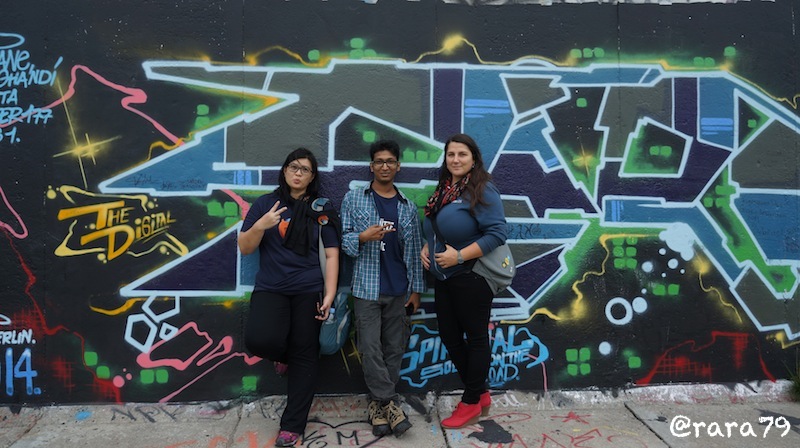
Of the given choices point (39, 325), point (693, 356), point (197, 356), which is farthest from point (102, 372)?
point (693, 356)

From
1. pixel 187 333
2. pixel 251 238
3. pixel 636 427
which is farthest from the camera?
pixel 187 333

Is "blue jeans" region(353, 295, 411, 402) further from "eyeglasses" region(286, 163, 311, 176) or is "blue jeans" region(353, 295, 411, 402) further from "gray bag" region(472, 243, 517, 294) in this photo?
"eyeglasses" region(286, 163, 311, 176)

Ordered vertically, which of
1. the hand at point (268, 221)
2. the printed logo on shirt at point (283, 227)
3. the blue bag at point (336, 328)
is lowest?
the blue bag at point (336, 328)

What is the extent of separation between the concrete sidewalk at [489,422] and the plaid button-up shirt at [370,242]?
96cm

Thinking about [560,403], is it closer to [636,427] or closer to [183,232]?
[636,427]

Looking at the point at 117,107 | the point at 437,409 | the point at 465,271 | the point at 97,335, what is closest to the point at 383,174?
the point at 465,271

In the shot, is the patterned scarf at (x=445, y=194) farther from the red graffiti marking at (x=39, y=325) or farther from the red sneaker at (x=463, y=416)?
the red graffiti marking at (x=39, y=325)

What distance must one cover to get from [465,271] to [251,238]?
4.64 feet

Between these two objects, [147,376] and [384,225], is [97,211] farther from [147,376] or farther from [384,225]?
[384,225]

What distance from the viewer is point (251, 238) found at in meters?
3.45

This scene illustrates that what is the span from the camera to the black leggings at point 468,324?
3.46m

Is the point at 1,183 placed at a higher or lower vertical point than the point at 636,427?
higher

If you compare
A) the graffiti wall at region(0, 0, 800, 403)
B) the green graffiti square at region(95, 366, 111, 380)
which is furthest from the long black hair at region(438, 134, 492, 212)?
the green graffiti square at region(95, 366, 111, 380)

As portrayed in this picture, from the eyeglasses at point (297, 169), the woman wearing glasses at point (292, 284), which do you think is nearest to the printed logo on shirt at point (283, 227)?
the woman wearing glasses at point (292, 284)
